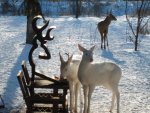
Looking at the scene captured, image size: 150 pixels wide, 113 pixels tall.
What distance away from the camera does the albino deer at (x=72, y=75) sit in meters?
6.15

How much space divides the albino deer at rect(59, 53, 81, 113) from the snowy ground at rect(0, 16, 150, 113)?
50cm

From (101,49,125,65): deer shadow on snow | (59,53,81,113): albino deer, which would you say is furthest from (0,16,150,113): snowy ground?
(59,53,81,113): albino deer

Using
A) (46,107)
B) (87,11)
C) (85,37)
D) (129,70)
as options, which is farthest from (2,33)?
(87,11)

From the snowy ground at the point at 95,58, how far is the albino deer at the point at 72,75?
0.50 meters

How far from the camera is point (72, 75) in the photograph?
6.35m

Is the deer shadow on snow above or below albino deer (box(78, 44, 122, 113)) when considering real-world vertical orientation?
below

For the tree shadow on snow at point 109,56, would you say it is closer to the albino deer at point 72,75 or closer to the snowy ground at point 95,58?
the snowy ground at point 95,58

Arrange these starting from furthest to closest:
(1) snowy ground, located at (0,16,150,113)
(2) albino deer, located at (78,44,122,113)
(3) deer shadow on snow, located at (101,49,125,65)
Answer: (3) deer shadow on snow, located at (101,49,125,65)
(1) snowy ground, located at (0,16,150,113)
(2) albino deer, located at (78,44,122,113)

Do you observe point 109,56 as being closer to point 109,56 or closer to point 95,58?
point 109,56

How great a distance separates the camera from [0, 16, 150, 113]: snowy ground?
24.4 ft

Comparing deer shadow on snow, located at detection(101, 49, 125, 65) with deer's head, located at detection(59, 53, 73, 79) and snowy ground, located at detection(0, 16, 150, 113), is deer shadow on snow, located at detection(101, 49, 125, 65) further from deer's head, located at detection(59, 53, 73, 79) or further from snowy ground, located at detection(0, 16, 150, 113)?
deer's head, located at detection(59, 53, 73, 79)

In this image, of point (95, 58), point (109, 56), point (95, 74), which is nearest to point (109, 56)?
point (109, 56)

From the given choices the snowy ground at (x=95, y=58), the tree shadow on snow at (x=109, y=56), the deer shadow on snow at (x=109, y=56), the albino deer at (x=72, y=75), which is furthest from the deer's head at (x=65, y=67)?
the tree shadow on snow at (x=109, y=56)

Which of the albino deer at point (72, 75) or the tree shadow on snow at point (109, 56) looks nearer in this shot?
the albino deer at point (72, 75)
